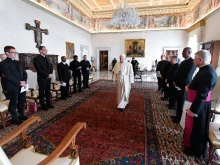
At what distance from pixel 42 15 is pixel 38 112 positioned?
5.88 meters

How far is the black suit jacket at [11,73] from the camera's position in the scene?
312 centimetres

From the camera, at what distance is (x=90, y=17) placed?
1401cm

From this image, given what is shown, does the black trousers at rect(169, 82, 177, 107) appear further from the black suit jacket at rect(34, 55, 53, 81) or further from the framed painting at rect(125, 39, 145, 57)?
the framed painting at rect(125, 39, 145, 57)

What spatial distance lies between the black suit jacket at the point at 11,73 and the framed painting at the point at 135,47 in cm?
1247

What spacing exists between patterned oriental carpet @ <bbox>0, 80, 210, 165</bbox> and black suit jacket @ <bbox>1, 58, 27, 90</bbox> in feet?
3.26

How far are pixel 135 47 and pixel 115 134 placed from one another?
42.0 feet

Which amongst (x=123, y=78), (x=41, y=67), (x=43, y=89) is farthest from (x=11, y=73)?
(x=123, y=78)

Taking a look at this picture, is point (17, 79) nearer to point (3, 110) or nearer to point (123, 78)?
point (3, 110)

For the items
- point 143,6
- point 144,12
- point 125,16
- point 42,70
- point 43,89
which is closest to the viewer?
point 42,70

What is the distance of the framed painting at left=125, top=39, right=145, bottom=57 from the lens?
14.4 meters

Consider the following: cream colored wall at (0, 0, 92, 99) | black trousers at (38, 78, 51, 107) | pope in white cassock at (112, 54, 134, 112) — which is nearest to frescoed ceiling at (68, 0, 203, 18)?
cream colored wall at (0, 0, 92, 99)

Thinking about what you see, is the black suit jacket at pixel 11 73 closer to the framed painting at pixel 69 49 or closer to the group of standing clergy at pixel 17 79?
the group of standing clergy at pixel 17 79

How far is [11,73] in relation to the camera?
3217mm

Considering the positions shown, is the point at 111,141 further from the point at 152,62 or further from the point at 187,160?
the point at 152,62
